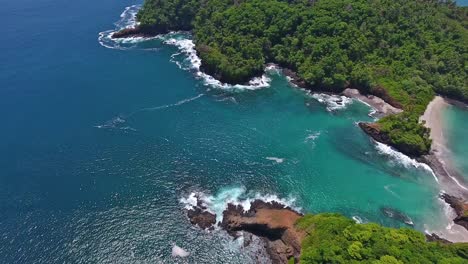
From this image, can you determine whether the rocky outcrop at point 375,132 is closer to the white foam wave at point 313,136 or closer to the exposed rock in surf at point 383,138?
the exposed rock in surf at point 383,138

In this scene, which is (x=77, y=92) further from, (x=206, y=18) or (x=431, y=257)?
(x=431, y=257)

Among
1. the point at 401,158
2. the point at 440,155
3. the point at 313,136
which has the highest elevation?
the point at 440,155

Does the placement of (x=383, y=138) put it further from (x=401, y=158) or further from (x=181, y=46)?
(x=181, y=46)

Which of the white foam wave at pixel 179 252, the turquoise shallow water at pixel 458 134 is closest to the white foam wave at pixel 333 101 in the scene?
the turquoise shallow water at pixel 458 134

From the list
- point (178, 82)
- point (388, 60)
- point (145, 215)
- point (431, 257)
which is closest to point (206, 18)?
point (178, 82)

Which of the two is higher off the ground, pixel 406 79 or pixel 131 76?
pixel 406 79

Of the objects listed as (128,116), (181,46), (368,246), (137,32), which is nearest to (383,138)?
(368,246)
